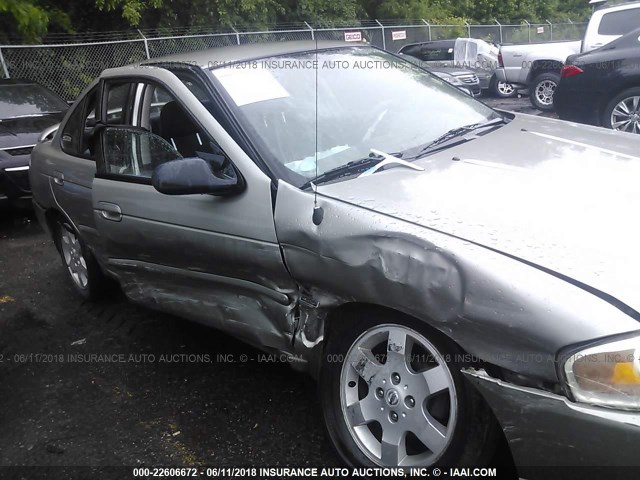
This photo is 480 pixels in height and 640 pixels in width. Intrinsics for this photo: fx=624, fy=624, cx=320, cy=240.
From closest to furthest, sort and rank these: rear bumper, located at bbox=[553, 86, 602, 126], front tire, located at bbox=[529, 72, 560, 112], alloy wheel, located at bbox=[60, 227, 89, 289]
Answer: alloy wheel, located at bbox=[60, 227, 89, 289]
rear bumper, located at bbox=[553, 86, 602, 126]
front tire, located at bbox=[529, 72, 560, 112]

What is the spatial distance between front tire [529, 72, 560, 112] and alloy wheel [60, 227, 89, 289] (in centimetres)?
900

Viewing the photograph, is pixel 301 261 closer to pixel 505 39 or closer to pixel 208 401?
pixel 208 401

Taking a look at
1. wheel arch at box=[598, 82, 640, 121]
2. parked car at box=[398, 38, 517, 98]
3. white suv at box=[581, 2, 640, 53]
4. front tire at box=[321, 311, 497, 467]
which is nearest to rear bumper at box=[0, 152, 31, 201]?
front tire at box=[321, 311, 497, 467]

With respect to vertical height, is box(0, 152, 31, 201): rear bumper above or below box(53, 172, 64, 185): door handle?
below

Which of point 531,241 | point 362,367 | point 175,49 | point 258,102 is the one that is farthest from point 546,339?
point 175,49

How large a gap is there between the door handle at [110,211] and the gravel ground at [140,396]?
0.83 m

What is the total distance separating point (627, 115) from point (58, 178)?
5.82 m

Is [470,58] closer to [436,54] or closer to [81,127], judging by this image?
[436,54]

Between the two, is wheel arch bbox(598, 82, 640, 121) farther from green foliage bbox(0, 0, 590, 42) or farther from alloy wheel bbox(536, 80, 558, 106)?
green foliage bbox(0, 0, 590, 42)

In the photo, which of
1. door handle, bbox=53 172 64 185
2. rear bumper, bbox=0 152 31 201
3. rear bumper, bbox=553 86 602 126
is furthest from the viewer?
rear bumper, bbox=553 86 602 126

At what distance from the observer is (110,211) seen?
10.8 ft

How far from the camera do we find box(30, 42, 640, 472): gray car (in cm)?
180

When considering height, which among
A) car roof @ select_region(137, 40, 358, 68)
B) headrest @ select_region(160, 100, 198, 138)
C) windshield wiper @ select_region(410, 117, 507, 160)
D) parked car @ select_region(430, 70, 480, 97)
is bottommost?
parked car @ select_region(430, 70, 480, 97)

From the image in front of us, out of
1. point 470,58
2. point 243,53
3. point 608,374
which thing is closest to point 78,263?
point 243,53
